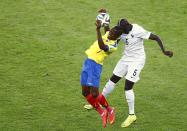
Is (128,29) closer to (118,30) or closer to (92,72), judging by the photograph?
(118,30)

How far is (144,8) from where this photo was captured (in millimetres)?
21016

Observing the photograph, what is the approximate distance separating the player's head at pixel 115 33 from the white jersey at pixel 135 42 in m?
0.43

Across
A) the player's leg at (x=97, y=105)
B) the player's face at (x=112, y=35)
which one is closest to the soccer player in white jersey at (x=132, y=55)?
the player's face at (x=112, y=35)

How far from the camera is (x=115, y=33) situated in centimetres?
1226

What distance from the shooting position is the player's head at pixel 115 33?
40.2 ft

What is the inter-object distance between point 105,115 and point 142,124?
41.2 inches

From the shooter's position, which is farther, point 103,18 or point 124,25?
point 124,25

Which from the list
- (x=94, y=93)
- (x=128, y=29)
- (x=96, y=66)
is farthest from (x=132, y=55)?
(x=94, y=93)

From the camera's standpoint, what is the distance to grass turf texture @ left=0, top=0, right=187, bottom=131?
1330cm

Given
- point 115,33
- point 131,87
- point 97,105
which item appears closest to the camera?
point 115,33

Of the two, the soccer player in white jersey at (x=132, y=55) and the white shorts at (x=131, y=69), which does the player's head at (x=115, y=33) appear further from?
the white shorts at (x=131, y=69)

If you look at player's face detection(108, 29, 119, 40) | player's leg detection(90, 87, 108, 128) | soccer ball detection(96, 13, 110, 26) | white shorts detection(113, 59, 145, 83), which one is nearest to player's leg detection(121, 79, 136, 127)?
white shorts detection(113, 59, 145, 83)

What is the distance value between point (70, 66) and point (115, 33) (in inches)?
178

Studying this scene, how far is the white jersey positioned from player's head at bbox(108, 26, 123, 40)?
43cm
